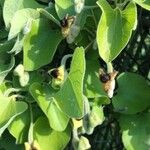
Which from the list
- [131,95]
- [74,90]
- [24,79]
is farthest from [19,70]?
[131,95]

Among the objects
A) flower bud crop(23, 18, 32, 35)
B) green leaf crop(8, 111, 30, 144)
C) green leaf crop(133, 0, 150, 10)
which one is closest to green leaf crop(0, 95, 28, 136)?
green leaf crop(8, 111, 30, 144)

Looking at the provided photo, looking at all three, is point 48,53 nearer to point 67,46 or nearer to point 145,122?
point 67,46

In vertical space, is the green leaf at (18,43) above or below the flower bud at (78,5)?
below

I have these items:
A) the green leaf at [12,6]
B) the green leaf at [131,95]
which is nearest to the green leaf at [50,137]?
the green leaf at [131,95]

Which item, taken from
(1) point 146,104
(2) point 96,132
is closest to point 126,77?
(1) point 146,104

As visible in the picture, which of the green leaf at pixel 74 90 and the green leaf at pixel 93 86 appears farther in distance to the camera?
the green leaf at pixel 93 86

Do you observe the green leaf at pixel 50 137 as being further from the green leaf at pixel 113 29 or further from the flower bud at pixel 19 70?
the green leaf at pixel 113 29

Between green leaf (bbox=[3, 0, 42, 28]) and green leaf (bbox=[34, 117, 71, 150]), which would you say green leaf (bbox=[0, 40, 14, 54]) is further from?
green leaf (bbox=[34, 117, 71, 150])
